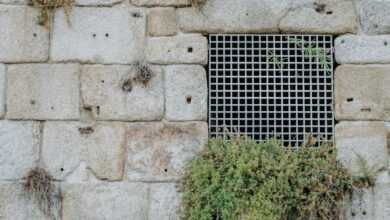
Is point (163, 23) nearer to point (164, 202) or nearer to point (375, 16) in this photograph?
point (164, 202)

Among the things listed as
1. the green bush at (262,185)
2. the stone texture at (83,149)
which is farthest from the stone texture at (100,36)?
the green bush at (262,185)

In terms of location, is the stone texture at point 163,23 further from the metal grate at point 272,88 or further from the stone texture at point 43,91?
the stone texture at point 43,91

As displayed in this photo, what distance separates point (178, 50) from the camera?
397cm

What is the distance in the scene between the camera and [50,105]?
12.9ft

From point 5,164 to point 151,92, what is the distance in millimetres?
1023

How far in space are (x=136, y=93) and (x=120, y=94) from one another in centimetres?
10

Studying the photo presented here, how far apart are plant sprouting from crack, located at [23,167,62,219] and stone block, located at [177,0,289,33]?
1280mm

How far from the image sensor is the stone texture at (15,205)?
3883 millimetres

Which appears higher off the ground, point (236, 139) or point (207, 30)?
point (207, 30)

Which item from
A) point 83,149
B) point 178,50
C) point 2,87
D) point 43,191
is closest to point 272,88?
point 178,50

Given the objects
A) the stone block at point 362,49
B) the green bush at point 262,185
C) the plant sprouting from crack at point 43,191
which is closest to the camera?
the green bush at point 262,185

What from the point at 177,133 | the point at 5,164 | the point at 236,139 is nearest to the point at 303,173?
the point at 236,139

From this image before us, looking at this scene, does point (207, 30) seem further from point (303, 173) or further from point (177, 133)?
point (303, 173)

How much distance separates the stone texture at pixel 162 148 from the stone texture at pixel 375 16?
1220mm
